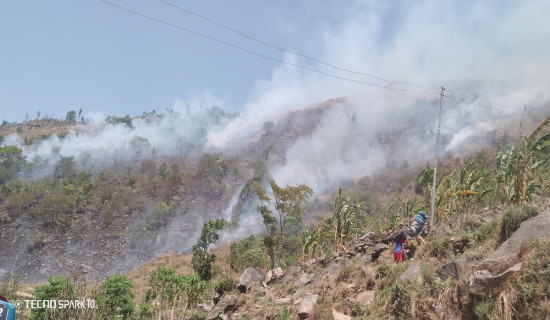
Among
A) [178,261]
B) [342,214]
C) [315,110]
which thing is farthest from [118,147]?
[342,214]

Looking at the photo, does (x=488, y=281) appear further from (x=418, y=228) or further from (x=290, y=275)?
(x=290, y=275)

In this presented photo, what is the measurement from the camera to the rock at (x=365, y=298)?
35.6 ft

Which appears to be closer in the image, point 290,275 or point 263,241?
point 290,275

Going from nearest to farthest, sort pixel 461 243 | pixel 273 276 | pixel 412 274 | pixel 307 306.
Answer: pixel 412 274 → pixel 461 243 → pixel 307 306 → pixel 273 276

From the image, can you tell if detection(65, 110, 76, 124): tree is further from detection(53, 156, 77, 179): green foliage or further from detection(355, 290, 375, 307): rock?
detection(355, 290, 375, 307): rock

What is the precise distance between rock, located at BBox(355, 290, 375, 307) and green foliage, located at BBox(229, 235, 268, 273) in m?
15.7

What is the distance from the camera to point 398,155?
68625 mm

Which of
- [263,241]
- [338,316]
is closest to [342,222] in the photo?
[263,241]

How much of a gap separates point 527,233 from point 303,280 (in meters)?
9.06

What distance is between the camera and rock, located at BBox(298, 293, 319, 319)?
37.6 feet

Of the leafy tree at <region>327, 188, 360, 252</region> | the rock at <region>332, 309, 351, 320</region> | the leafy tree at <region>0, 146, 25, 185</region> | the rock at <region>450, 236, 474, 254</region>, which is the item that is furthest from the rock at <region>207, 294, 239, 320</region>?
the leafy tree at <region>0, 146, 25, 185</region>

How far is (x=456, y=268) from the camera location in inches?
340

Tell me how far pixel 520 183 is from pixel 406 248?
4.80 meters

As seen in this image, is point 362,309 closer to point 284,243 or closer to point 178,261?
point 284,243
